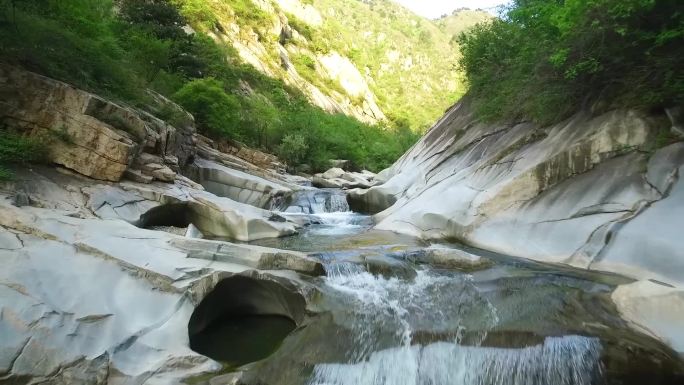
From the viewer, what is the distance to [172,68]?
Answer: 23.1 m

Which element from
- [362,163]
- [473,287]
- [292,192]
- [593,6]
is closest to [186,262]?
[473,287]

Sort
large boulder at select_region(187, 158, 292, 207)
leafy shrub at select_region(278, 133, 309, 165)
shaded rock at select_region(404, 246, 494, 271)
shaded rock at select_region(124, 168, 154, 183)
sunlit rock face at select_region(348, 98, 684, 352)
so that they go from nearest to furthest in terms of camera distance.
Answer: sunlit rock face at select_region(348, 98, 684, 352) → shaded rock at select_region(404, 246, 494, 271) → shaded rock at select_region(124, 168, 154, 183) → large boulder at select_region(187, 158, 292, 207) → leafy shrub at select_region(278, 133, 309, 165)

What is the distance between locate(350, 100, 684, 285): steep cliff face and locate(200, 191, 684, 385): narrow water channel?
766mm

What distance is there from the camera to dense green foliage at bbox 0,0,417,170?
9.52 meters

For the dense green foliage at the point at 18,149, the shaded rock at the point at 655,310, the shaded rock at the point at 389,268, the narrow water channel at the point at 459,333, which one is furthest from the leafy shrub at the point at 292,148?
the shaded rock at the point at 655,310

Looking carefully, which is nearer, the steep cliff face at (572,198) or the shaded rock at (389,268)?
the steep cliff face at (572,198)

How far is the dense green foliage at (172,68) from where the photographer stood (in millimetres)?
9516

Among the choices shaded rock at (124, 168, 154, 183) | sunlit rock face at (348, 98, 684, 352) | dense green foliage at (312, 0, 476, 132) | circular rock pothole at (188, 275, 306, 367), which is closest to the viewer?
circular rock pothole at (188, 275, 306, 367)

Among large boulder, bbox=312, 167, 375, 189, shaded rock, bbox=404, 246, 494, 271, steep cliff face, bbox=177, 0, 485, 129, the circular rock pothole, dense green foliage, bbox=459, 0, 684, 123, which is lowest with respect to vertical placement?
the circular rock pothole

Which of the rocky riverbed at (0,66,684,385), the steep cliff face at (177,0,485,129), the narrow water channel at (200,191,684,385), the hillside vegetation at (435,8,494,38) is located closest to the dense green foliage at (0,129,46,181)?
the rocky riverbed at (0,66,684,385)

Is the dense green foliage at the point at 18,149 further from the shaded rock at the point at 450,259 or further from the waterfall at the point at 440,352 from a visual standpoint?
the shaded rock at the point at 450,259

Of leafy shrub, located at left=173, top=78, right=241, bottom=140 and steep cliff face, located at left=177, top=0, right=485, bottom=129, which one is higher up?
steep cliff face, located at left=177, top=0, right=485, bottom=129

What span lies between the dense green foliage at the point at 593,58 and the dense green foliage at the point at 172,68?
37.3ft

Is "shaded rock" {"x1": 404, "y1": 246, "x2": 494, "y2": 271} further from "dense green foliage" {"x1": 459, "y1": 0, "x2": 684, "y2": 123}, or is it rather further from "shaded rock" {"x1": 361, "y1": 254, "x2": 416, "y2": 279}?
"dense green foliage" {"x1": 459, "y1": 0, "x2": 684, "y2": 123}
